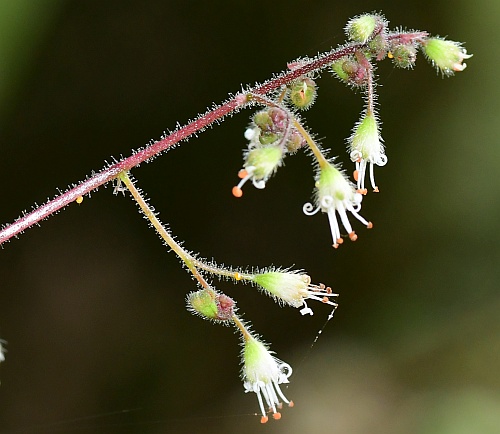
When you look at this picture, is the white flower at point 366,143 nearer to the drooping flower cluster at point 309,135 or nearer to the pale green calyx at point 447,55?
the drooping flower cluster at point 309,135

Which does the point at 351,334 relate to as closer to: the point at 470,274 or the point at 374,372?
the point at 374,372

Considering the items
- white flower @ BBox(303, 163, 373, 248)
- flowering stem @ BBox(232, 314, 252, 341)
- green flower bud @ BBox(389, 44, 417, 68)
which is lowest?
flowering stem @ BBox(232, 314, 252, 341)

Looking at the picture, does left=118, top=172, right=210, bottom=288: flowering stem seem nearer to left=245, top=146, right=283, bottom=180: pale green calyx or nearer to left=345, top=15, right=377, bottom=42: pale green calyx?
left=245, top=146, right=283, bottom=180: pale green calyx

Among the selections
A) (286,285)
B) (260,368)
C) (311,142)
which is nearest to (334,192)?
(311,142)

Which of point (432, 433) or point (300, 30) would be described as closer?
point (432, 433)

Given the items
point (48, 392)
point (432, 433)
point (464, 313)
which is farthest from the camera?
point (48, 392)

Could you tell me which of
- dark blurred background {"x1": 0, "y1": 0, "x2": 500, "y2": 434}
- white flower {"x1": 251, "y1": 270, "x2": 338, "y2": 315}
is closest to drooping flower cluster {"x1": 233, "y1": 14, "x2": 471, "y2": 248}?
white flower {"x1": 251, "y1": 270, "x2": 338, "y2": 315}

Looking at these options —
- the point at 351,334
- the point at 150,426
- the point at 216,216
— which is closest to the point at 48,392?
Result: the point at 150,426
